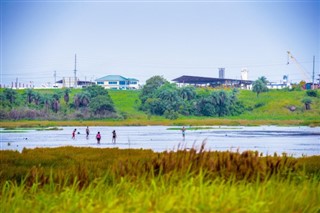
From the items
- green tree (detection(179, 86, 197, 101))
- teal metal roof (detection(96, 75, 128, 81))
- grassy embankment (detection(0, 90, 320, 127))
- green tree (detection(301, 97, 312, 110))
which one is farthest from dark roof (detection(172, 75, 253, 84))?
green tree (detection(301, 97, 312, 110))

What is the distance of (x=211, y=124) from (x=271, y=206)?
83209mm

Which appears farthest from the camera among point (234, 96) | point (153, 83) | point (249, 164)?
point (153, 83)

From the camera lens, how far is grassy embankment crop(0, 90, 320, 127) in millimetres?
100000

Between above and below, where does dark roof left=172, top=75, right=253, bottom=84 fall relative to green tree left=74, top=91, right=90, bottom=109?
above

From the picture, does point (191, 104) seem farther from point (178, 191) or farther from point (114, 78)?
point (178, 191)

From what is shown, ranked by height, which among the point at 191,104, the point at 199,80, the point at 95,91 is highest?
the point at 199,80

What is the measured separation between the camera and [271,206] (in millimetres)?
11750

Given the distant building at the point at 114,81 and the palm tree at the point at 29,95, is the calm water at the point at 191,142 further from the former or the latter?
the distant building at the point at 114,81

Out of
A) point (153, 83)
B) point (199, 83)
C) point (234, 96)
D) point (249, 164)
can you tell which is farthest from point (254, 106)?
point (249, 164)

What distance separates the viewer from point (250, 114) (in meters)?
118

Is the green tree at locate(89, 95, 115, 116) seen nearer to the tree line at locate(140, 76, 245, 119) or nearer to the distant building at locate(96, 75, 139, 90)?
the tree line at locate(140, 76, 245, 119)

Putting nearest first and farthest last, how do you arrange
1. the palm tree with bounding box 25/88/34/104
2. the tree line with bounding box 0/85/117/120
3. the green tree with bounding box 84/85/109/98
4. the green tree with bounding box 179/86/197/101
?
the tree line with bounding box 0/85/117/120 → the green tree with bounding box 84/85/109/98 → the palm tree with bounding box 25/88/34/104 → the green tree with bounding box 179/86/197/101

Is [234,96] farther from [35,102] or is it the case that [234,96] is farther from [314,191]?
[314,191]

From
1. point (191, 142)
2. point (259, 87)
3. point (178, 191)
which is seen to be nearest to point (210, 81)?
point (259, 87)
